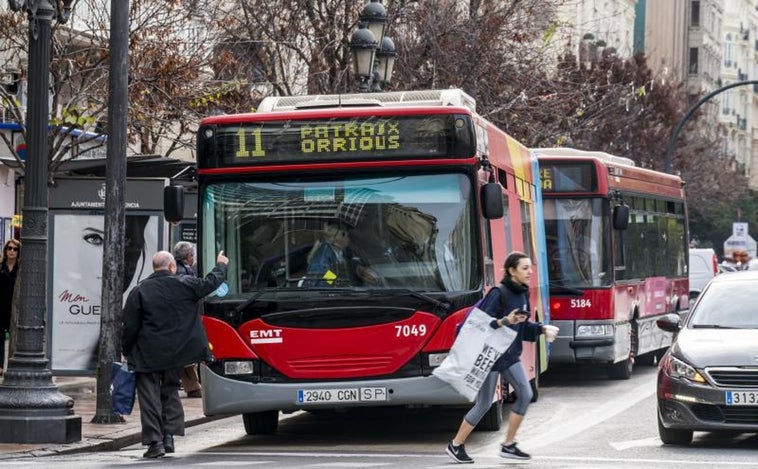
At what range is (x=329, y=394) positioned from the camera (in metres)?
14.0

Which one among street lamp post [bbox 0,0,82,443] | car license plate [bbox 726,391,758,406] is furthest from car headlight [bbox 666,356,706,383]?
street lamp post [bbox 0,0,82,443]

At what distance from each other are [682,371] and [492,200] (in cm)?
199

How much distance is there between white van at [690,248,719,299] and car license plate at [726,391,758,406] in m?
28.7

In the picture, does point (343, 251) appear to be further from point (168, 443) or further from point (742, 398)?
point (742, 398)

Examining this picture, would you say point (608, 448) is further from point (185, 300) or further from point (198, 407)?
point (198, 407)

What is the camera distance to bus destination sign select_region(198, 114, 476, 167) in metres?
14.2

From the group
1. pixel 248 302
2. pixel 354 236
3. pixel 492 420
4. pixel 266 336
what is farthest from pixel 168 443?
pixel 492 420

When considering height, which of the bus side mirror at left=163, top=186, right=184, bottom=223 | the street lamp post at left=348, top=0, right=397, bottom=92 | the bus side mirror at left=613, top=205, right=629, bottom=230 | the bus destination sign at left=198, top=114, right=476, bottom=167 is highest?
the street lamp post at left=348, top=0, right=397, bottom=92

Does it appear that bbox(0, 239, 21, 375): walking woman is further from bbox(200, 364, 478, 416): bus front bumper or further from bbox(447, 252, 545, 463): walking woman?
bbox(447, 252, 545, 463): walking woman

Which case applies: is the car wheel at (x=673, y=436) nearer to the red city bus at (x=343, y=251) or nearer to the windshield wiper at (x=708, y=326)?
the windshield wiper at (x=708, y=326)

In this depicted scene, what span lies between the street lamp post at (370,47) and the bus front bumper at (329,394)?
824cm

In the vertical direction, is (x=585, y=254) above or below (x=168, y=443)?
above

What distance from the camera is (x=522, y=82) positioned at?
3250 cm

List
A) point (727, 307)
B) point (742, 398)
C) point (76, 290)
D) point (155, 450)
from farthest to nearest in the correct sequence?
point (76, 290)
point (727, 307)
point (155, 450)
point (742, 398)
